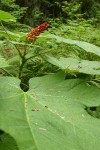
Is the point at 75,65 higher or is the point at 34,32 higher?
the point at 34,32

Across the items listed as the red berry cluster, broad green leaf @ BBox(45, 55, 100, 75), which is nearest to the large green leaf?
broad green leaf @ BBox(45, 55, 100, 75)

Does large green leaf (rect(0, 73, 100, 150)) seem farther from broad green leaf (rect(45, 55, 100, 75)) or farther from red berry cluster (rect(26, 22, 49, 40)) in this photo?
red berry cluster (rect(26, 22, 49, 40))

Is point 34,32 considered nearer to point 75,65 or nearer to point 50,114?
point 75,65

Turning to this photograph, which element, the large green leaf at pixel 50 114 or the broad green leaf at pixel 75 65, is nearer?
the large green leaf at pixel 50 114

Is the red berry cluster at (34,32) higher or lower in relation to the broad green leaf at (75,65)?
higher

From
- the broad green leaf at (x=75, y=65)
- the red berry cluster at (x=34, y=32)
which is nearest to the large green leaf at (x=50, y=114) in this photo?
the broad green leaf at (x=75, y=65)

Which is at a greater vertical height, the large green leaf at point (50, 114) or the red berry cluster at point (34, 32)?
the red berry cluster at point (34, 32)

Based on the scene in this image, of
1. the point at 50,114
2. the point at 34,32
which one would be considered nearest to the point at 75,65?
the point at 34,32

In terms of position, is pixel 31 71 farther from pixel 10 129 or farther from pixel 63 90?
pixel 10 129

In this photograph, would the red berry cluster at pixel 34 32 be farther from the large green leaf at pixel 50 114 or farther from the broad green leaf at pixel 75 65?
the large green leaf at pixel 50 114
